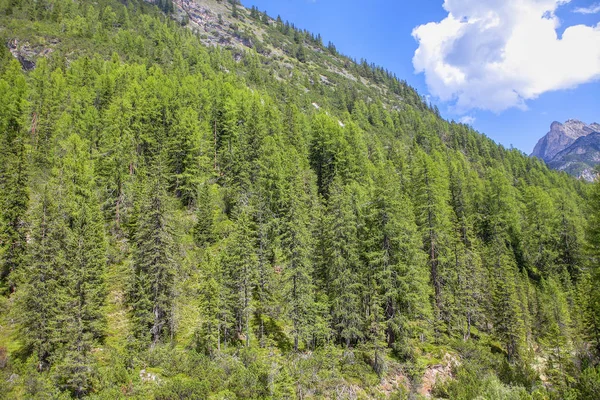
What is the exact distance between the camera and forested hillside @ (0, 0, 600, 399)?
23.1m

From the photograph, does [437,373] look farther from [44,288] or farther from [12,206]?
[12,206]

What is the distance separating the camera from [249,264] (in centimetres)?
2897

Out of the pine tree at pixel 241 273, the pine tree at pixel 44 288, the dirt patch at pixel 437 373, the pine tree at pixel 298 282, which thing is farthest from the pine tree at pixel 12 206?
the dirt patch at pixel 437 373

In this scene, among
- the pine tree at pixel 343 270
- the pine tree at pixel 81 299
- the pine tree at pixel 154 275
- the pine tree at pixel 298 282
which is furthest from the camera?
the pine tree at pixel 343 270

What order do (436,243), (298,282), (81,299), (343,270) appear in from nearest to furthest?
(81,299)
(298,282)
(343,270)
(436,243)

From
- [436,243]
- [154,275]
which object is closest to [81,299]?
[154,275]

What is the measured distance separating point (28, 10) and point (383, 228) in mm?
124765

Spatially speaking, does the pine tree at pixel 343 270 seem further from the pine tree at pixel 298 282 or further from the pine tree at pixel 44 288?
the pine tree at pixel 44 288

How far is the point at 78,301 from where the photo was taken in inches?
921

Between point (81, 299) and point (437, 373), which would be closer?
point (81, 299)

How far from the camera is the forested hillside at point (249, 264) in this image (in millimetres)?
23078

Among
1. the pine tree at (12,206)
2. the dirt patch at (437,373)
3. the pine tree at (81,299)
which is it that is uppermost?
the pine tree at (12,206)

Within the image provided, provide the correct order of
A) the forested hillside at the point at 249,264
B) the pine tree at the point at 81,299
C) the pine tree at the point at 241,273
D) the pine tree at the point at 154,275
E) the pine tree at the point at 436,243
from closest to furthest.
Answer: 1. the pine tree at the point at 81,299
2. the forested hillside at the point at 249,264
3. the pine tree at the point at 154,275
4. the pine tree at the point at 241,273
5. the pine tree at the point at 436,243

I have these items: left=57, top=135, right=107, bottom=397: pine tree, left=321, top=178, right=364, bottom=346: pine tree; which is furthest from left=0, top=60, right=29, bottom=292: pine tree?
left=321, top=178, right=364, bottom=346: pine tree
